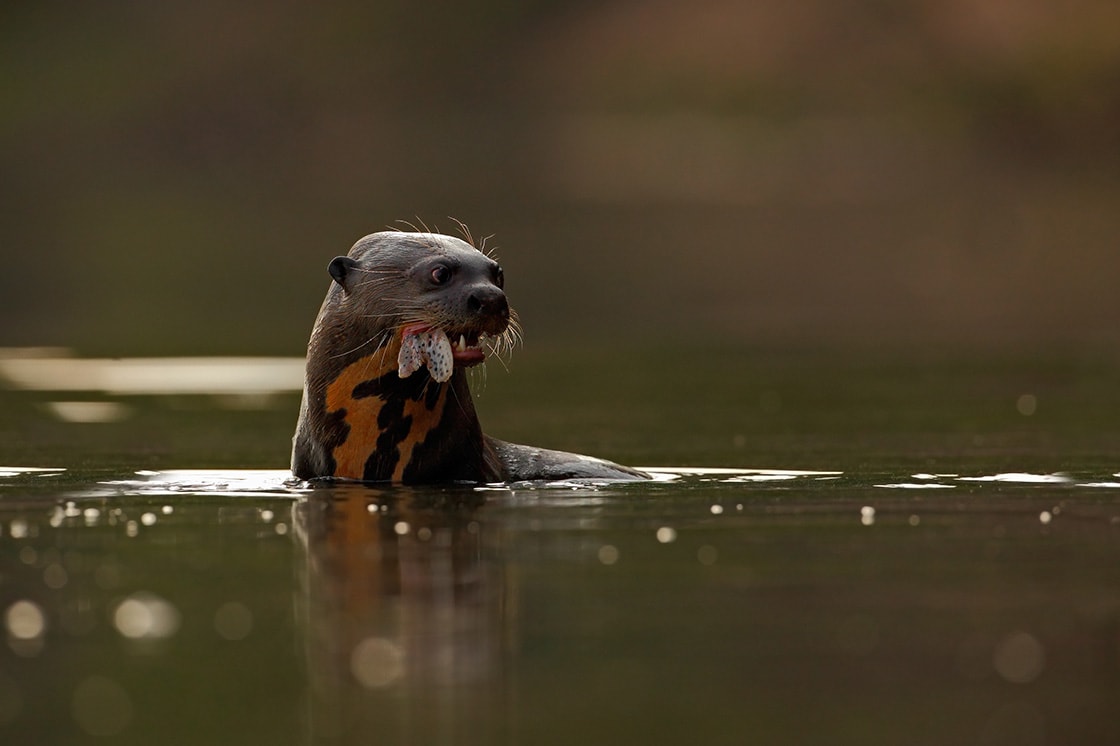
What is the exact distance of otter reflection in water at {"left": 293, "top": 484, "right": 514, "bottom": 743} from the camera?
714cm

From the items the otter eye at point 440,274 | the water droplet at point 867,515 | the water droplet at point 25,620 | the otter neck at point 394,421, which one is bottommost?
the water droplet at point 25,620

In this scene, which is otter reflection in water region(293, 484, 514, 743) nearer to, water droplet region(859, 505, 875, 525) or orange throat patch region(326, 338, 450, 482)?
orange throat patch region(326, 338, 450, 482)

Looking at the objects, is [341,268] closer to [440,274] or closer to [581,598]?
[440,274]

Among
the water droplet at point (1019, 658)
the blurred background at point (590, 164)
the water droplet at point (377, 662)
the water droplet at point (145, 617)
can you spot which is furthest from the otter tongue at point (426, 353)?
the blurred background at point (590, 164)

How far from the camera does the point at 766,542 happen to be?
10422 mm

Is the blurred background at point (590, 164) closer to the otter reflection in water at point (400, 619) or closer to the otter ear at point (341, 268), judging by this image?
the otter ear at point (341, 268)

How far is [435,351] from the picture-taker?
40.2 ft

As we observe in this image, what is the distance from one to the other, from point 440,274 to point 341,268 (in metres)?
0.58

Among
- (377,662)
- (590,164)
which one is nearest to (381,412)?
(377,662)

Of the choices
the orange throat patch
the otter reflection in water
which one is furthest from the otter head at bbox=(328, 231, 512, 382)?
the otter reflection in water

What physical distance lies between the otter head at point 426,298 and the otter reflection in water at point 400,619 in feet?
3.20

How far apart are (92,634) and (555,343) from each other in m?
21.6

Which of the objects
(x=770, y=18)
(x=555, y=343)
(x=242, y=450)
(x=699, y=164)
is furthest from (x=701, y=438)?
(x=770, y=18)

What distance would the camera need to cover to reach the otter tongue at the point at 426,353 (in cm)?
1219
